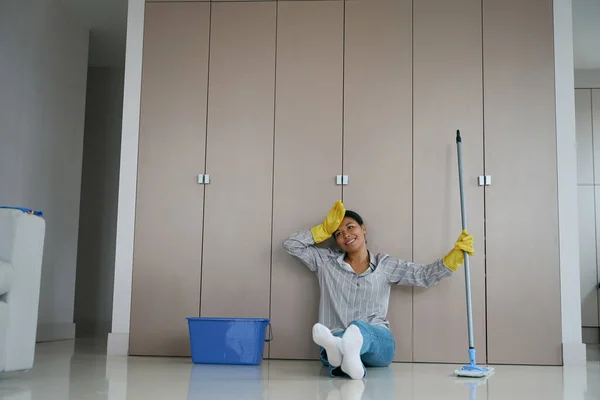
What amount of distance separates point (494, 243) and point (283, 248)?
1236 mm

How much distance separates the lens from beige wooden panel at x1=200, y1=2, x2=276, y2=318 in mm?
4246

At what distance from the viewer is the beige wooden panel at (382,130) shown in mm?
4199

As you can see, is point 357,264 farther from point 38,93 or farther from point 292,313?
point 38,93

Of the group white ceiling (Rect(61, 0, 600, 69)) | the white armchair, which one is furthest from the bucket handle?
white ceiling (Rect(61, 0, 600, 69))

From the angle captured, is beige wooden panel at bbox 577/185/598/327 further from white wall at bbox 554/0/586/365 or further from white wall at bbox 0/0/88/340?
white wall at bbox 0/0/88/340

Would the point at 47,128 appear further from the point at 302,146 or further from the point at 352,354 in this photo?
the point at 352,354

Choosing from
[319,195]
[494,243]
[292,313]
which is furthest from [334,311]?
[494,243]

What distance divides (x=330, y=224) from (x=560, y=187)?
138 cm

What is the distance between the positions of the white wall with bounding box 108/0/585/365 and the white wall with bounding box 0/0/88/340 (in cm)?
152

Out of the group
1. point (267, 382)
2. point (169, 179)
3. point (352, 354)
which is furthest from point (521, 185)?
point (169, 179)

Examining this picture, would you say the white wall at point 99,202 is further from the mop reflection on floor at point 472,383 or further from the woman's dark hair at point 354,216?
the mop reflection on floor at point 472,383

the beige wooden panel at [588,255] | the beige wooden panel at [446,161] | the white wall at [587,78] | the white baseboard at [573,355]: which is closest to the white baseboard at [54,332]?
the beige wooden panel at [446,161]

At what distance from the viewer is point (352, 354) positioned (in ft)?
10.5

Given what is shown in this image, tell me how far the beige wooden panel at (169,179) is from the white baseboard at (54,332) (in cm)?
176
